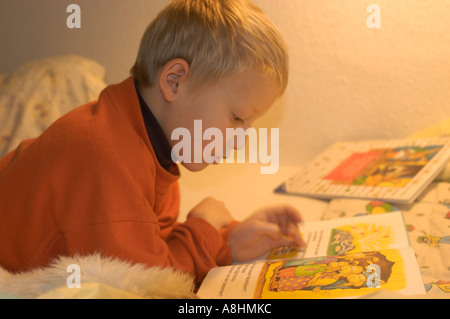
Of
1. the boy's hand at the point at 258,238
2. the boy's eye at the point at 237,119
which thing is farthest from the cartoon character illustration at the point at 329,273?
the boy's eye at the point at 237,119

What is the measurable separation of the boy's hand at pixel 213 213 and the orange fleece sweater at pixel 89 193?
0.10 meters

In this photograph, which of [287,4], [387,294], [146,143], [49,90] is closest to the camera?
[387,294]

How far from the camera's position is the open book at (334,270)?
0.48 meters

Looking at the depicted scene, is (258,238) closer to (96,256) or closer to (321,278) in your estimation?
(321,278)

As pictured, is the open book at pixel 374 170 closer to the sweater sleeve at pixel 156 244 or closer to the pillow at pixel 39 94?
the sweater sleeve at pixel 156 244

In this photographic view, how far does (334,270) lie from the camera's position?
52 cm

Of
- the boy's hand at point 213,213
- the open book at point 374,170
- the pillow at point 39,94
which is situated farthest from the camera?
the pillow at point 39,94

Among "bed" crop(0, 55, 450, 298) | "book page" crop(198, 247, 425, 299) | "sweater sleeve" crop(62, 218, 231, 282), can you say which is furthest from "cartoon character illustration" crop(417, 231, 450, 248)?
"sweater sleeve" crop(62, 218, 231, 282)

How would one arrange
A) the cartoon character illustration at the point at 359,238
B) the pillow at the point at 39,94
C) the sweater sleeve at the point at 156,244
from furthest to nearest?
the pillow at the point at 39,94, the cartoon character illustration at the point at 359,238, the sweater sleeve at the point at 156,244

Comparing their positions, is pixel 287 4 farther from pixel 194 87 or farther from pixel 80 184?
pixel 80 184

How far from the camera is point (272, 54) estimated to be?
62cm

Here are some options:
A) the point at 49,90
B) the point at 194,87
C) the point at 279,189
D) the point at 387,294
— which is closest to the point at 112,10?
the point at 194,87

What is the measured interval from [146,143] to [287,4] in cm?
36

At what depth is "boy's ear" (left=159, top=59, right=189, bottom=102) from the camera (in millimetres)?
612
